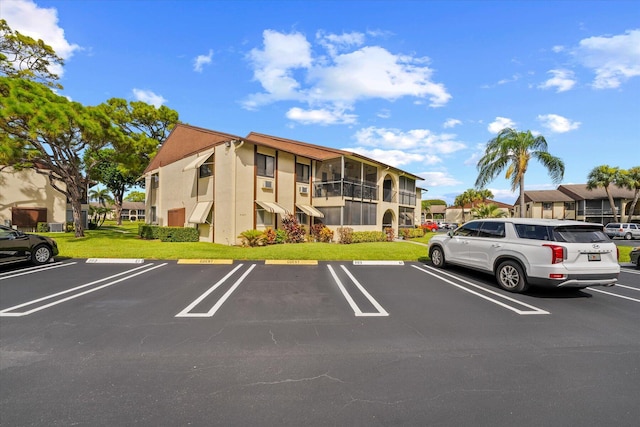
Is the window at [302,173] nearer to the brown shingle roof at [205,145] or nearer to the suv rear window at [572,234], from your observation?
the brown shingle roof at [205,145]

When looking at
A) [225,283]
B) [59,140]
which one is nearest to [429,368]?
[225,283]

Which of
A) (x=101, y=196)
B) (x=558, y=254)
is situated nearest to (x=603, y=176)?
(x=558, y=254)

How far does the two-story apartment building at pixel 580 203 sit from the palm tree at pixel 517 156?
2462cm

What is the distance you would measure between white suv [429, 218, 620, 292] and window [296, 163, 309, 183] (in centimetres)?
1459

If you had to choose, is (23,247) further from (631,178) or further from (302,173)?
(631,178)

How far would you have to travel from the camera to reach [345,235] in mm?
19344

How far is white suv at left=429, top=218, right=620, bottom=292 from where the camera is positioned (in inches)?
249

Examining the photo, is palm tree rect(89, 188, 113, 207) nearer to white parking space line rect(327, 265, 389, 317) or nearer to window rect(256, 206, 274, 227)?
window rect(256, 206, 274, 227)

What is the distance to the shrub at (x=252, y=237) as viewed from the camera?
1648cm

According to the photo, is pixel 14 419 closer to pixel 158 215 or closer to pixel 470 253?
pixel 470 253

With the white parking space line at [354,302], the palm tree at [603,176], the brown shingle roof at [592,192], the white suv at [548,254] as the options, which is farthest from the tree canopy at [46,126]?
the brown shingle roof at [592,192]

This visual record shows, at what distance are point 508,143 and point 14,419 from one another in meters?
23.4

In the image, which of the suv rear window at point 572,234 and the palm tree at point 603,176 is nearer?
the suv rear window at point 572,234

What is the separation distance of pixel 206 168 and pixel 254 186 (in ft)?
13.8
